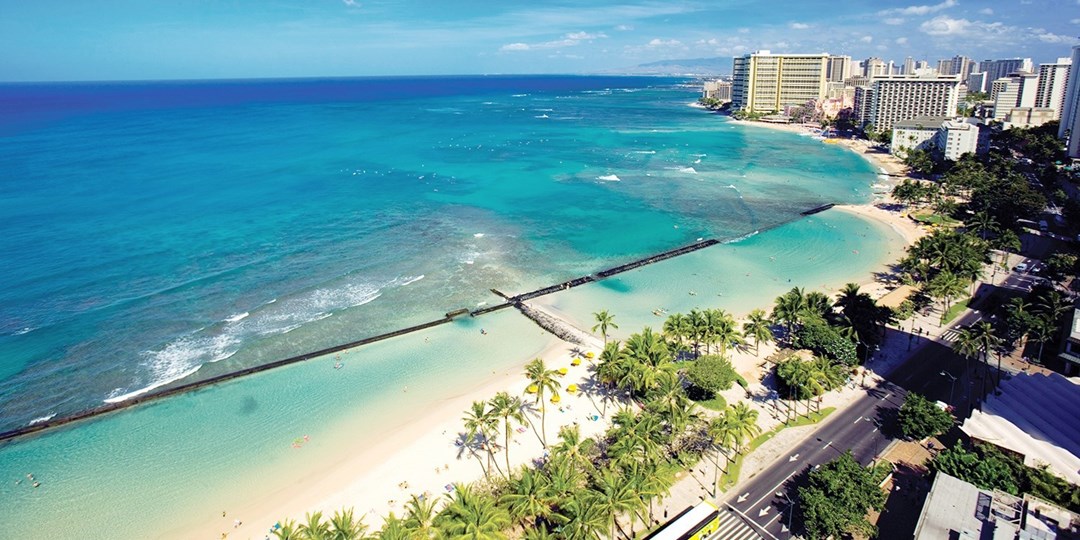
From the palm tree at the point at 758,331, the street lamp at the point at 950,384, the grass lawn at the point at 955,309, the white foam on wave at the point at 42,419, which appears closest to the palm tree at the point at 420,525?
the palm tree at the point at 758,331

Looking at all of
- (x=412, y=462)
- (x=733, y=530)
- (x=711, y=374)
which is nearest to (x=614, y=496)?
(x=733, y=530)

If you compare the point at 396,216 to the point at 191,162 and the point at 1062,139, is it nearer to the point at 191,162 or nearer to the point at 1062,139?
the point at 191,162

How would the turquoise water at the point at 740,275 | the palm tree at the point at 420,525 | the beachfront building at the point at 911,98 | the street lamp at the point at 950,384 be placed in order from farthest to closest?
the beachfront building at the point at 911,98
the turquoise water at the point at 740,275
the street lamp at the point at 950,384
the palm tree at the point at 420,525

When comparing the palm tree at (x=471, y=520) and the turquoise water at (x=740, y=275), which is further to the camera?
the turquoise water at (x=740, y=275)

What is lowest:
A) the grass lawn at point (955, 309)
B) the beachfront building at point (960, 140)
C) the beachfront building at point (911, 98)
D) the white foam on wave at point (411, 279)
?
Answer: the grass lawn at point (955, 309)

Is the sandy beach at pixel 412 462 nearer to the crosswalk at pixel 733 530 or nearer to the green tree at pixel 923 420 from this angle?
the green tree at pixel 923 420

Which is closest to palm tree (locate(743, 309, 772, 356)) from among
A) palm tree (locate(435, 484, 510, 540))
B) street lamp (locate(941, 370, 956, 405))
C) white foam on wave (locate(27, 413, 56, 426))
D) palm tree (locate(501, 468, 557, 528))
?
street lamp (locate(941, 370, 956, 405))

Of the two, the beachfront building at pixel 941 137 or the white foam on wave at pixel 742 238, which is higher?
the beachfront building at pixel 941 137
